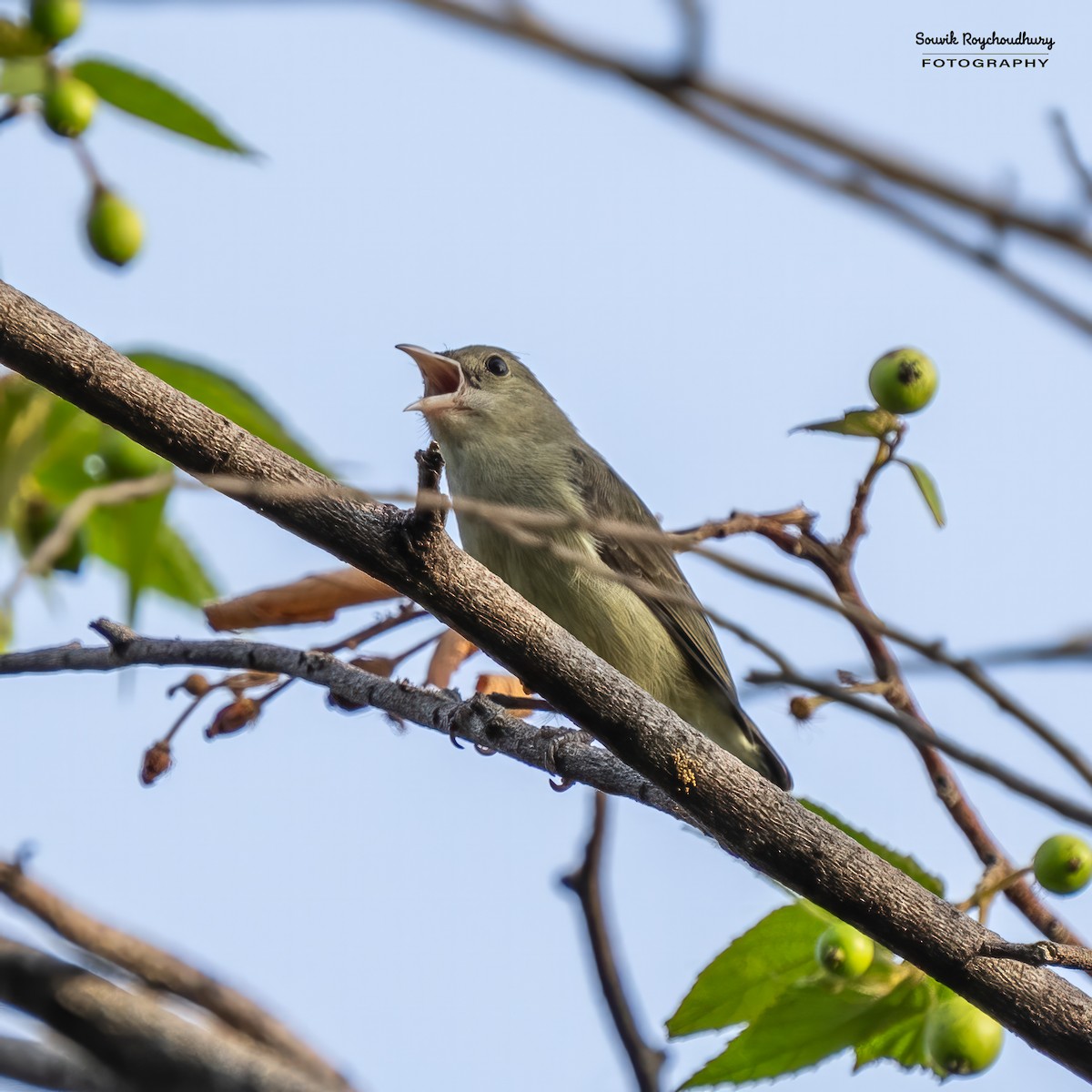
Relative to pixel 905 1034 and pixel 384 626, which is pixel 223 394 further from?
pixel 905 1034

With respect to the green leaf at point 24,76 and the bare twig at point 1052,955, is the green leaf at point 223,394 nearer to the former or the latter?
the green leaf at point 24,76

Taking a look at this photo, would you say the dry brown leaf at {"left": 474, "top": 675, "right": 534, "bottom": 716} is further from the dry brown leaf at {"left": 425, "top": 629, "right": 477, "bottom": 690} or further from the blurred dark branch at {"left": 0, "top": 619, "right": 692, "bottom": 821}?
the blurred dark branch at {"left": 0, "top": 619, "right": 692, "bottom": 821}

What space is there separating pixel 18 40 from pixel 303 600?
1.69 meters

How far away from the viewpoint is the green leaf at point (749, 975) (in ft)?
9.91

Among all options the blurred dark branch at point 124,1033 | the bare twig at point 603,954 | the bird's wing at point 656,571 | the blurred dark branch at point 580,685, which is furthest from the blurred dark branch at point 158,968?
the blurred dark branch at point 580,685

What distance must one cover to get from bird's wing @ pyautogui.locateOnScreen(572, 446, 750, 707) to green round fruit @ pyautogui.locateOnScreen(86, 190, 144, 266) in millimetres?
2054

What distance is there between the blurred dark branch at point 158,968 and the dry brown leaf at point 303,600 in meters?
1.19

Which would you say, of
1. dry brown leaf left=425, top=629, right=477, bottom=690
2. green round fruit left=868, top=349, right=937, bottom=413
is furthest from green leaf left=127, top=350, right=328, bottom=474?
green round fruit left=868, top=349, right=937, bottom=413

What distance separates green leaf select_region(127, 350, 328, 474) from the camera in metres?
3.79

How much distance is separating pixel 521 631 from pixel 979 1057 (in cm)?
122

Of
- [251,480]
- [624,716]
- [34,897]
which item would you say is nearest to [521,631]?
[624,716]

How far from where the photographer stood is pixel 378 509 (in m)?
2.53

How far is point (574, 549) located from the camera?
5.04 meters

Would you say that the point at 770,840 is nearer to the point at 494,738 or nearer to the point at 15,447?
the point at 494,738
